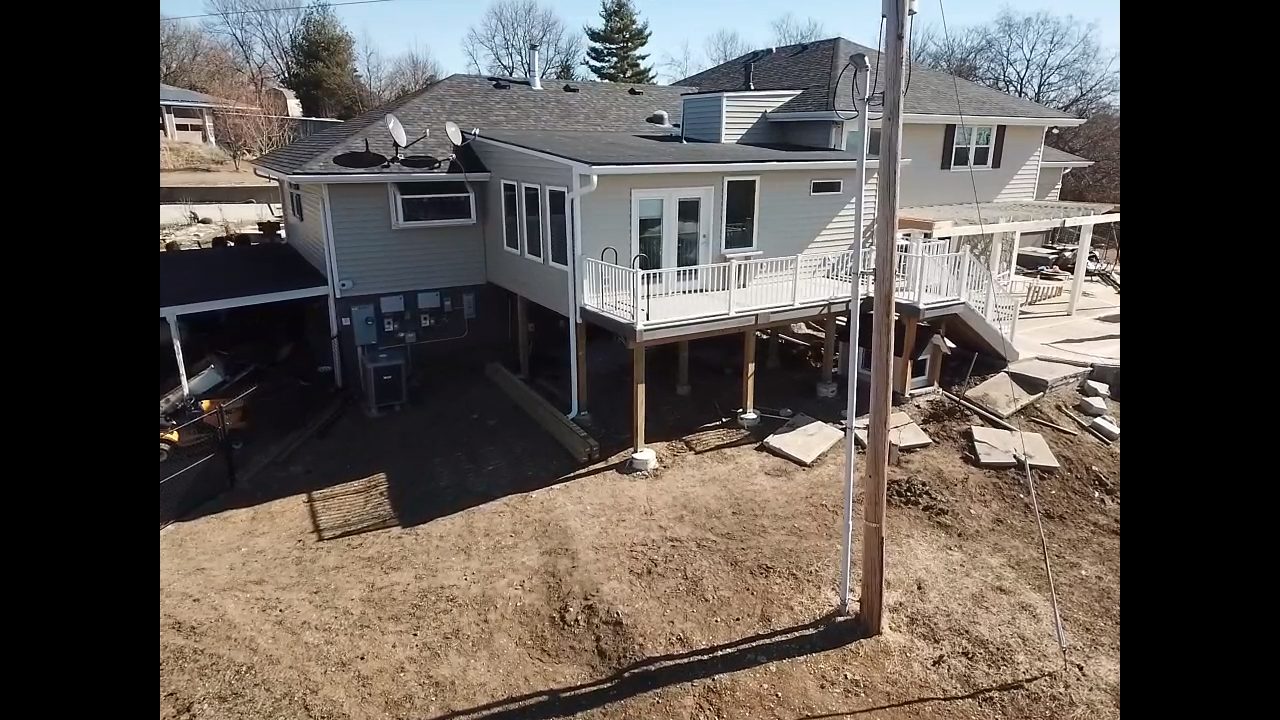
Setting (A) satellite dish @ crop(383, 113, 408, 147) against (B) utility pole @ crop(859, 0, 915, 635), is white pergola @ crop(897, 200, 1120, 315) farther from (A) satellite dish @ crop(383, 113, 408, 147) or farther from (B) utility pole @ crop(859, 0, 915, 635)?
(A) satellite dish @ crop(383, 113, 408, 147)

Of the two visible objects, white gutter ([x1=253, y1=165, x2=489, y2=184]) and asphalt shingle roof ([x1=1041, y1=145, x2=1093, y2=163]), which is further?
asphalt shingle roof ([x1=1041, y1=145, x2=1093, y2=163])

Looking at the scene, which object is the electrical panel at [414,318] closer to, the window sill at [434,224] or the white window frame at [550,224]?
the window sill at [434,224]

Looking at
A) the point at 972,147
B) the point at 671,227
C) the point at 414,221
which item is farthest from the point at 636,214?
the point at 972,147

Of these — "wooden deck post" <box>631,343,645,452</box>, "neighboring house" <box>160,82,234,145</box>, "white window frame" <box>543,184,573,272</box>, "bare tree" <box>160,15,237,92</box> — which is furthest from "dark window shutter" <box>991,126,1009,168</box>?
"bare tree" <box>160,15,237,92</box>

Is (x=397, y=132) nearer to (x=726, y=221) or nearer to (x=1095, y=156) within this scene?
(x=726, y=221)

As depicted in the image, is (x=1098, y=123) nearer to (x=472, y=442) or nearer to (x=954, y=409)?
(x=954, y=409)

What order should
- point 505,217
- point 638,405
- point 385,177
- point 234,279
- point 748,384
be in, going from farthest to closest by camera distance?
point 234,279, point 505,217, point 385,177, point 748,384, point 638,405
